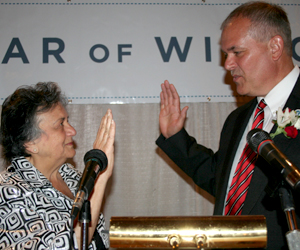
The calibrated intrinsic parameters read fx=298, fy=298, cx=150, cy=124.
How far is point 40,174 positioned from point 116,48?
1.43m

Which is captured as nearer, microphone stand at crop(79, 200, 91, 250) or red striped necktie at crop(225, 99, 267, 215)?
microphone stand at crop(79, 200, 91, 250)

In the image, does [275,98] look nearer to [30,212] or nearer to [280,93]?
[280,93]

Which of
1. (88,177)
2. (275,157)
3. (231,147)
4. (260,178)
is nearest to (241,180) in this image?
(260,178)

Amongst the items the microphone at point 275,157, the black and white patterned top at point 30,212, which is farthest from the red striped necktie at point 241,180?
the black and white patterned top at point 30,212

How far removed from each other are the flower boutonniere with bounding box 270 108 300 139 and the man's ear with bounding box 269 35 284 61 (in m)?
0.52

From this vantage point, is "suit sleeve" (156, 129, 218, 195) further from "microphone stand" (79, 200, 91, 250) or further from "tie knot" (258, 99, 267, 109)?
"microphone stand" (79, 200, 91, 250)

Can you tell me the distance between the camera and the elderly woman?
1456mm

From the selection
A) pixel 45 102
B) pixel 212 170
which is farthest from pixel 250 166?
pixel 45 102

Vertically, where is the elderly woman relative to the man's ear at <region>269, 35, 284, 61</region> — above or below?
below

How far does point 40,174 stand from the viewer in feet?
5.57

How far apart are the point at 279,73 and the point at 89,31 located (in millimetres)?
1673

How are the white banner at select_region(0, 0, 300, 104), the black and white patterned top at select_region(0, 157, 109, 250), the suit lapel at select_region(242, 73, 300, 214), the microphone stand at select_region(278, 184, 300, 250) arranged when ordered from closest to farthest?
1. the microphone stand at select_region(278, 184, 300, 250)
2. the black and white patterned top at select_region(0, 157, 109, 250)
3. the suit lapel at select_region(242, 73, 300, 214)
4. the white banner at select_region(0, 0, 300, 104)

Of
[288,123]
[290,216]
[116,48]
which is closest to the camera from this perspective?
[290,216]

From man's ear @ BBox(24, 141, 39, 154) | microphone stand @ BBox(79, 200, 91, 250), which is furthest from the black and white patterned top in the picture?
microphone stand @ BBox(79, 200, 91, 250)
